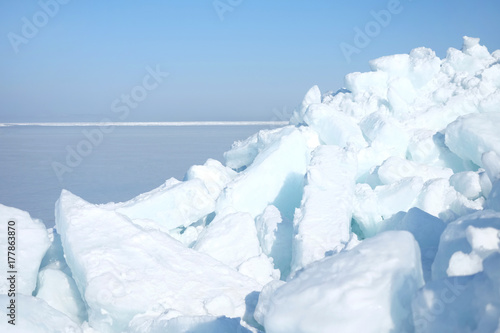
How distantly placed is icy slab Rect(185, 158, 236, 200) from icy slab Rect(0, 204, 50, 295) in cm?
210

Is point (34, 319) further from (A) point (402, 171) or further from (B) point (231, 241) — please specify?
(A) point (402, 171)

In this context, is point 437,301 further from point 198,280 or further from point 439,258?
point 198,280

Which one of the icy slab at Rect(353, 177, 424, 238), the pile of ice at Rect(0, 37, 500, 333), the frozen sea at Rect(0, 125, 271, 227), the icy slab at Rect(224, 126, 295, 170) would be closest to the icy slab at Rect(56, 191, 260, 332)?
the pile of ice at Rect(0, 37, 500, 333)

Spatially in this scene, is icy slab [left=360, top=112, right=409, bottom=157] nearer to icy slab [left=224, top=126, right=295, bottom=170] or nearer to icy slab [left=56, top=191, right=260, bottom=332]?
icy slab [left=224, top=126, right=295, bottom=170]

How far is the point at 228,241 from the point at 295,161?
1.55 meters

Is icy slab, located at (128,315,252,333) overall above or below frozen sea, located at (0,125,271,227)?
below

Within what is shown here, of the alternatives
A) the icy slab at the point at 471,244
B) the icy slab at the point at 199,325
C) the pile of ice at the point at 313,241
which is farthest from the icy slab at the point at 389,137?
the icy slab at the point at 199,325

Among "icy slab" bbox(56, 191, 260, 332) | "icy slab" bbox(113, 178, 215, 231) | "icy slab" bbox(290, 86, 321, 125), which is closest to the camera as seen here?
"icy slab" bbox(56, 191, 260, 332)

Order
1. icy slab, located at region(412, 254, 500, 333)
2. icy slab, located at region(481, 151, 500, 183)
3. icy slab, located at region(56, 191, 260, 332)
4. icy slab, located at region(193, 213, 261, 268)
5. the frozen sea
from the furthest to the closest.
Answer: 1. the frozen sea
2. icy slab, located at region(193, 213, 261, 268)
3. icy slab, located at region(481, 151, 500, 183)
4. icy slab, located at region(56, 191, 260, 332)
5. icy slab, located at region(412, 254, 500, 333)

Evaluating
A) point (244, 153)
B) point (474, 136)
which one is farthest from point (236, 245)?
point (244, 153)

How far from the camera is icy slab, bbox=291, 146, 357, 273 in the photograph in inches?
129

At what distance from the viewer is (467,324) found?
1.55 metres

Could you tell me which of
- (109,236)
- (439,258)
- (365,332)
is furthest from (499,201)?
(109,236)

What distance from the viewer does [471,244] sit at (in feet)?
5.93
